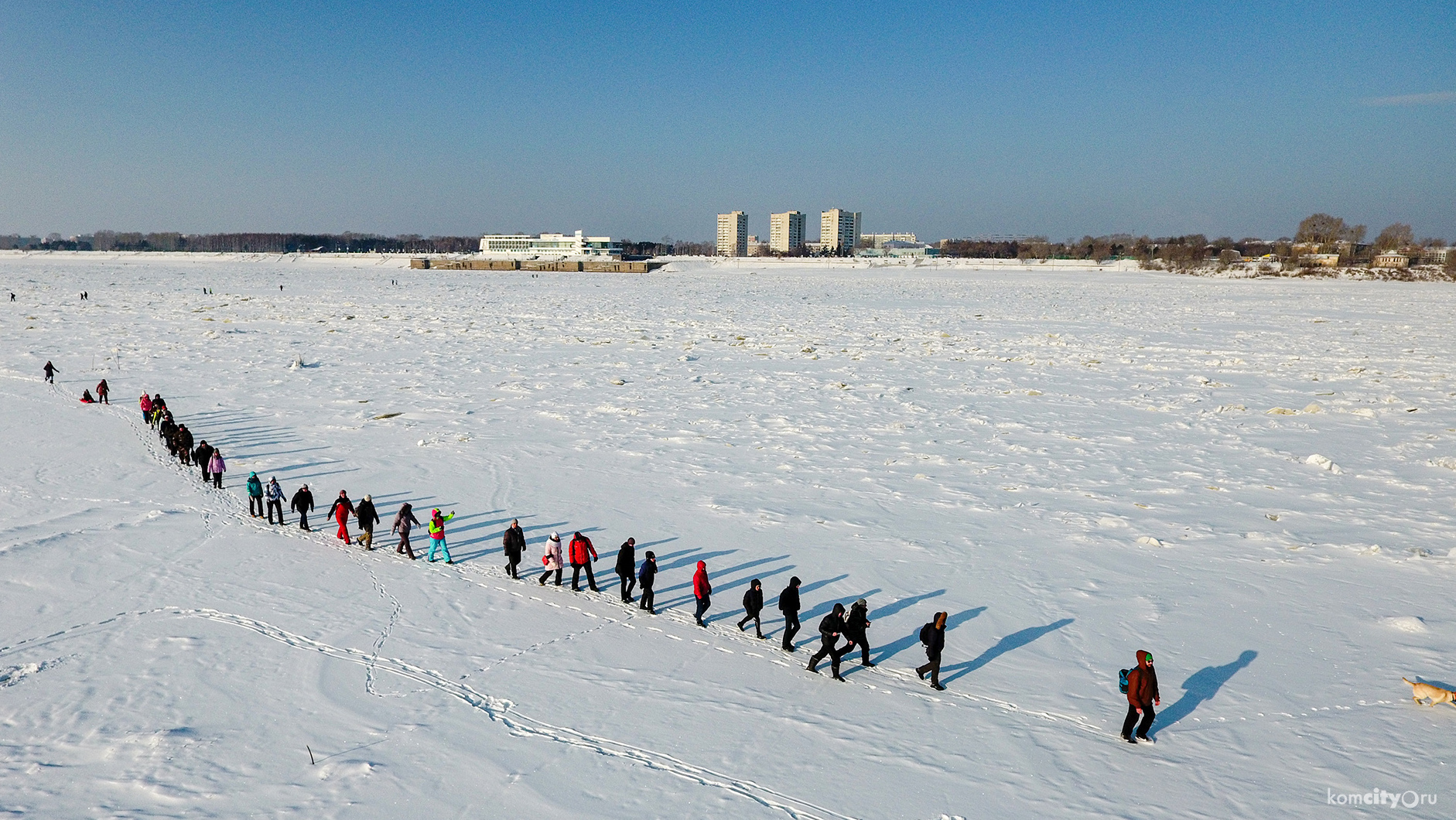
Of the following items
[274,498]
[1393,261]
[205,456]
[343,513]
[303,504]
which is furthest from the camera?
[1393,261]

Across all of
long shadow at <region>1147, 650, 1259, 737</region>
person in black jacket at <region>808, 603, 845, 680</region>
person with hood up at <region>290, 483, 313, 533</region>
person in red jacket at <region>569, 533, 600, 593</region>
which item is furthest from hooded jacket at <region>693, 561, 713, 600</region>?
person with hood up at <region>290, 483, 313, 533</region>

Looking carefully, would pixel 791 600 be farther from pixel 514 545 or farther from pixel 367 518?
pixel 367 518

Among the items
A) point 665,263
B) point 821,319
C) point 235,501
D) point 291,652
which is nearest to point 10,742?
point 291,652

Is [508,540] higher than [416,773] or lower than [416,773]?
higher

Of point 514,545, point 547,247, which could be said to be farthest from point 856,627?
point 547,247

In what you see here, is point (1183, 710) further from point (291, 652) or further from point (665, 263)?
point (665, 263)

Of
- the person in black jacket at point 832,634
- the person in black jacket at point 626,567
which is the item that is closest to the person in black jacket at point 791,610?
the person in black jacket at point 832,634

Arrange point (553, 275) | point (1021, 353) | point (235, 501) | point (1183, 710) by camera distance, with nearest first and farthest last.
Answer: point (1183, 710) < point (235, 501) < point (1021, 353) < point (553, 275)
